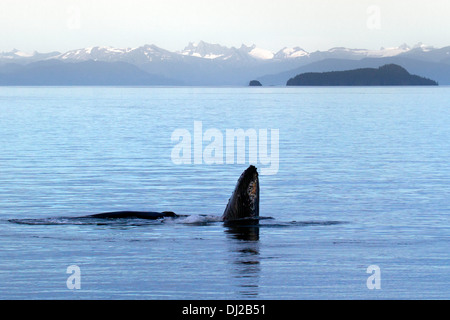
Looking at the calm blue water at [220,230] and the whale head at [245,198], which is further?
the whale head at [245,198]

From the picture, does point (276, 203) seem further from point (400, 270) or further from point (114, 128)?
point (114, 128)

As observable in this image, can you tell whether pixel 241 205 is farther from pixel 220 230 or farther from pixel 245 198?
pixel 220 230

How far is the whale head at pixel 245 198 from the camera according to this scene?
22.9 m

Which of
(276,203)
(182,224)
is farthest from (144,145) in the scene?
(182,224)

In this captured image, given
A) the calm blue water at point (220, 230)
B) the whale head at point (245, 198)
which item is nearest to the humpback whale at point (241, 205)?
the whale head at point (245, 198)

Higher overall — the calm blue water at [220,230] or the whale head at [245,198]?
the whale head at [245,198]

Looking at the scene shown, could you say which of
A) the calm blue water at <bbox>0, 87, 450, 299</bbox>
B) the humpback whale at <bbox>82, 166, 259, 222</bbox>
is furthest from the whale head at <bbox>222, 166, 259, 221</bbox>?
the calm blue water at <bbox>0, 87, 450, 299</bbox>

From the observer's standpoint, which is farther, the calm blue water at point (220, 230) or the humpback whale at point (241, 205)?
the humpback whale at point (241, 205)

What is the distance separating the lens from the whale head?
22.9 m

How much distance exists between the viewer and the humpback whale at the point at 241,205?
22.9 m

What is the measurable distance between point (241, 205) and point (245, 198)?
0.33 meters

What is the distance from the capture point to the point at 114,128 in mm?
78000

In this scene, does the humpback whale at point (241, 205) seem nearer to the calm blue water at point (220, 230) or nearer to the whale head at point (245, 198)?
the whale head at point (245, 198)
